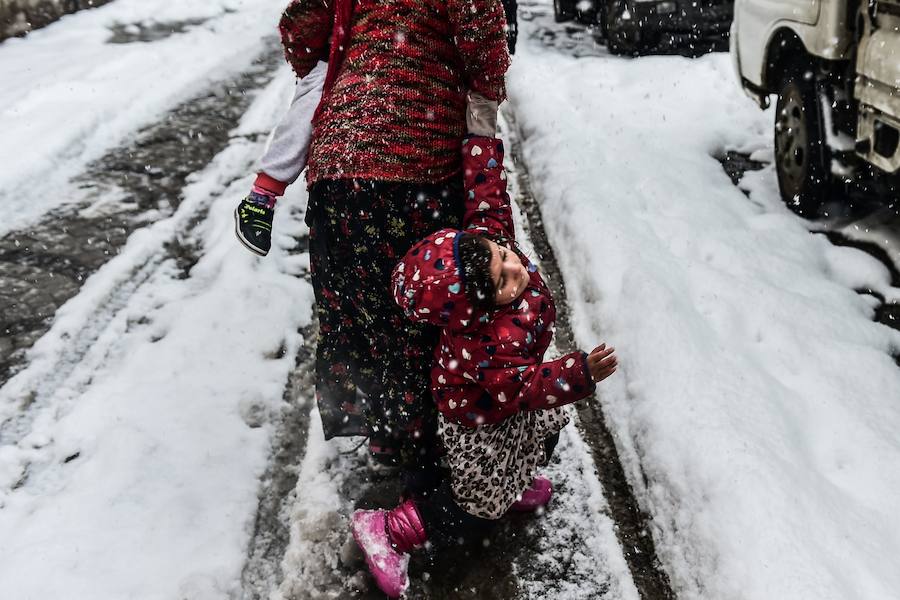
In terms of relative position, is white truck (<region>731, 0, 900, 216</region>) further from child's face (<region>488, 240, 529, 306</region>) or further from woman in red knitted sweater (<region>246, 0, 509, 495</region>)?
child's face (<region>488, 240, 529, 306</region>)

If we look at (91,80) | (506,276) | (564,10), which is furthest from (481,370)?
(564,10)

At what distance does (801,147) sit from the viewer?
379 cm

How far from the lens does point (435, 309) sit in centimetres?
167

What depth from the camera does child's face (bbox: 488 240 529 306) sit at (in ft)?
5.46

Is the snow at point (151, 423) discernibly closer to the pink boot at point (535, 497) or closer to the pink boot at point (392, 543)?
the pink boot at point (392, 543)

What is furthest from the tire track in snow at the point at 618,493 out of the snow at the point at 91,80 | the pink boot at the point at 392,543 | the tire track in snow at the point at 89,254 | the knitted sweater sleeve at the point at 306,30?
the snow at the point at 91,80

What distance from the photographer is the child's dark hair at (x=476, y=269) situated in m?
1.64

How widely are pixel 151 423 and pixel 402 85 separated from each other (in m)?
1.66

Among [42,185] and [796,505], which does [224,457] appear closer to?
[796,505]

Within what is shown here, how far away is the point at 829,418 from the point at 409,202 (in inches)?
67.0

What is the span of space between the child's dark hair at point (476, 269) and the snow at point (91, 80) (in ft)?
11.4

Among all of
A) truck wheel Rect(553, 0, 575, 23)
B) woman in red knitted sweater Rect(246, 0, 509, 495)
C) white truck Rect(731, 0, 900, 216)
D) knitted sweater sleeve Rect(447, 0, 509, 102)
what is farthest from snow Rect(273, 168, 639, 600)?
truck wheel Rect(553, 0, 575, 23)

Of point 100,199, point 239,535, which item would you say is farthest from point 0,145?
point 239,535

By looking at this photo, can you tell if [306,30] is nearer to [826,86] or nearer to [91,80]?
[826,86]
